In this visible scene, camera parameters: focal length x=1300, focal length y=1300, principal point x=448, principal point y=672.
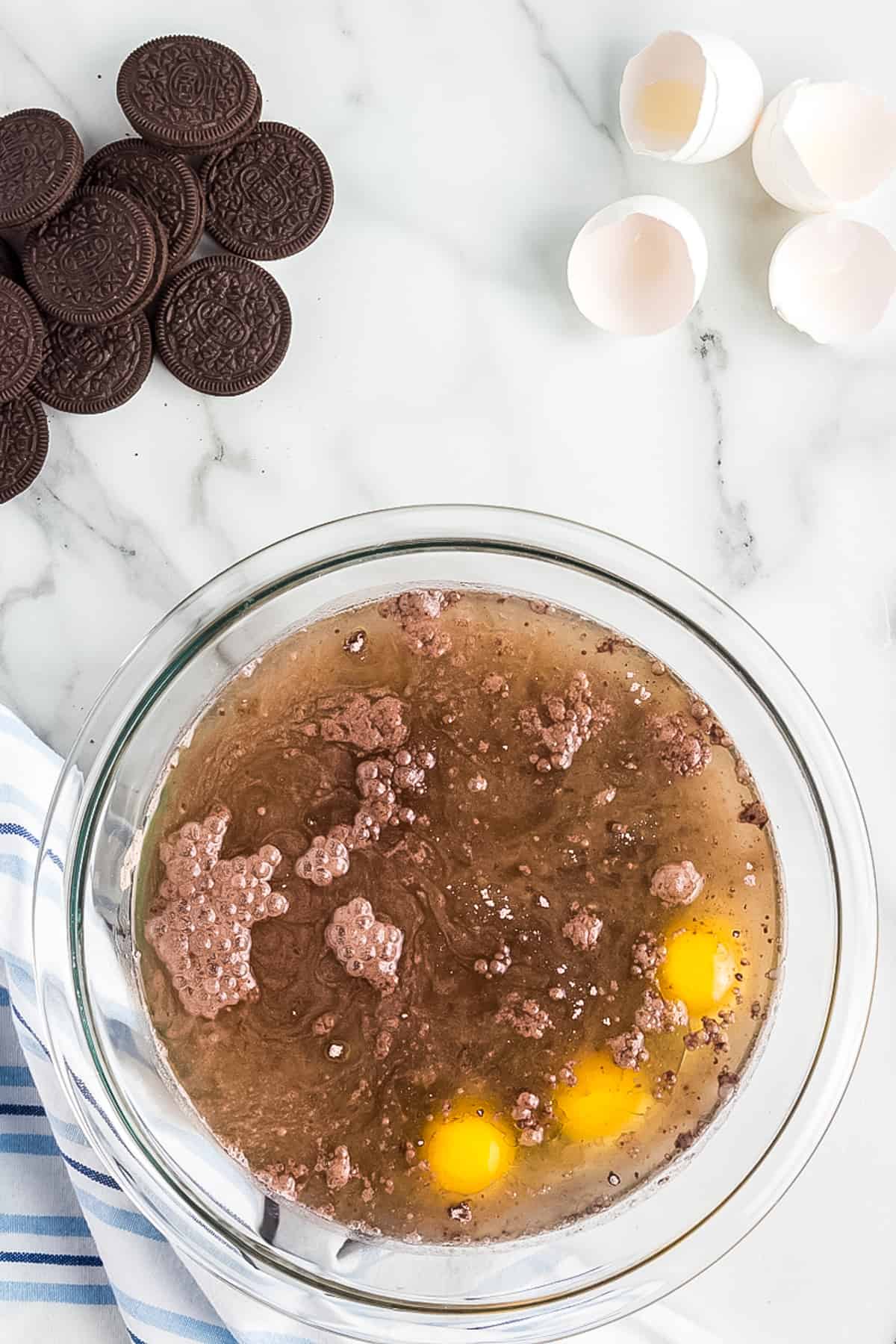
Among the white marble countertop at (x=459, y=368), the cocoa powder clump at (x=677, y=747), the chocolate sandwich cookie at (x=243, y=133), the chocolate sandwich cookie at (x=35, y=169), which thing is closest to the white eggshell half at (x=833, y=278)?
the white marble countertop at (x=459, y=368)

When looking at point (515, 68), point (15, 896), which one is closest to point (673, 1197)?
point (15, 896)

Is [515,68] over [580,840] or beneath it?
over

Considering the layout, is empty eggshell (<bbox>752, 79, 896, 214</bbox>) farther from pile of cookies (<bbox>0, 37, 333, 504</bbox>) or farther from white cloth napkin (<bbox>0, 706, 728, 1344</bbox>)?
white cloth napkin (<bbox>0, 706, 728, 1344</bbox>)

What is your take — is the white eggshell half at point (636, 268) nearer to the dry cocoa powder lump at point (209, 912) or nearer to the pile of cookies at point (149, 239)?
the pile of cookies at point (149, 239)

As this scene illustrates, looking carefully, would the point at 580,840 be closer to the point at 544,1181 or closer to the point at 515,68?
the point at 544,1181

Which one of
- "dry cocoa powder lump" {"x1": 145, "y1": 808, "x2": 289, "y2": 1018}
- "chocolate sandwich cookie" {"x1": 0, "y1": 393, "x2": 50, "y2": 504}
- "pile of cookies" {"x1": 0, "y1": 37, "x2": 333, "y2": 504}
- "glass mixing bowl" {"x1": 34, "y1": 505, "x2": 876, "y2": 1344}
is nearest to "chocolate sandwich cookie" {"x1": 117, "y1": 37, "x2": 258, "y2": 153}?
"pile of cookies" {"x1": 0, "y1": 37, "x2": 333, "y2": 504}

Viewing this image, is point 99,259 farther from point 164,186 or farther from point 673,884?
point 673,884

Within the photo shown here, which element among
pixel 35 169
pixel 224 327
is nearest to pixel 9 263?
pixel 35 169

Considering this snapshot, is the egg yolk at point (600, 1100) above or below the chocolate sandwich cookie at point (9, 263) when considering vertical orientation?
below
